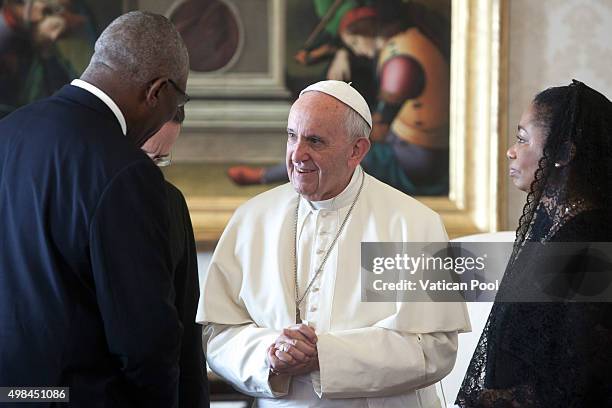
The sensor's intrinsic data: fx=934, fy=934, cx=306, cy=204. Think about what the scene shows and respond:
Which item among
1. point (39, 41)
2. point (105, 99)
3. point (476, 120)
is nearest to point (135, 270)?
point (105, 99)

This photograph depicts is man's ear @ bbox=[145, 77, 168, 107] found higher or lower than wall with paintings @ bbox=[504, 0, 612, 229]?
lower

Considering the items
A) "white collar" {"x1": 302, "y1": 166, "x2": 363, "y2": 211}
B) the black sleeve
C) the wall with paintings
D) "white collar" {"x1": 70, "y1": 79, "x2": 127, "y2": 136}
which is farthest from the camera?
the wall with paintings

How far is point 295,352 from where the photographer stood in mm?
3102

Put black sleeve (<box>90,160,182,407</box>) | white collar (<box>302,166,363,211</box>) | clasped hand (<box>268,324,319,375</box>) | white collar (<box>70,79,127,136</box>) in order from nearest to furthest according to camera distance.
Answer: black sleeve (<box>90,160,182,407</box>), white collar (<box>70,79,127,136</box>), clasped hand (<box>268,324,319,375</box>), white collar (<box>302,166,363,211</box>)

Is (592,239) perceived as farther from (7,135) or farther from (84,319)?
(7,135)

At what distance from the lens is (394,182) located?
15.8 ft

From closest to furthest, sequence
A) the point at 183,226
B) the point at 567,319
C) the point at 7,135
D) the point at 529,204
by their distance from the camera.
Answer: the point at 7,135 → the point at 567,319 → the point at 529,204 → the point at 183,226

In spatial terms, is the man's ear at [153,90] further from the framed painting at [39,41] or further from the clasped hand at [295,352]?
the framed painting at [39,41]

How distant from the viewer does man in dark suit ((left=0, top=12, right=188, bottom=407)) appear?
227 centimetres

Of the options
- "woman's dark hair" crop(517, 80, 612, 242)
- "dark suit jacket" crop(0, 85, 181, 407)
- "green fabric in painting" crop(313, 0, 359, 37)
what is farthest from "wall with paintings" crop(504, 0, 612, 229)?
"dark suit jacket" crop(0, 85, 181, 407)

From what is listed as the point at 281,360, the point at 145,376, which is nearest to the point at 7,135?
the point at 145,376

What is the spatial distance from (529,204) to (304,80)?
2.06m

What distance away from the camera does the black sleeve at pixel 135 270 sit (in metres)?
2.26

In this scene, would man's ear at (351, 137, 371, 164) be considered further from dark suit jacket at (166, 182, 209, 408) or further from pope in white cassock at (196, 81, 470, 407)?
dark suit jacket at (166, 182, 209, 408)
